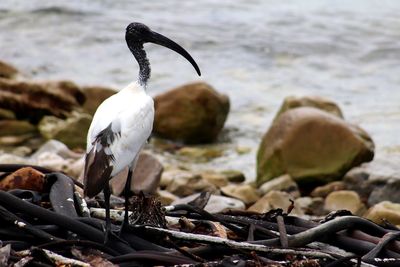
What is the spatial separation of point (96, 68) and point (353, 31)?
604 cm

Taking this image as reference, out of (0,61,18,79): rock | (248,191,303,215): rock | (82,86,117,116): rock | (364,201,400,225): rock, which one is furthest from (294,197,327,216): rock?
(0,61,18,79): rock

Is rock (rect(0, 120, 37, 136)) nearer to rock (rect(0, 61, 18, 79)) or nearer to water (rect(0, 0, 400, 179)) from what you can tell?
rock (rect(0, 61, 18, 79))

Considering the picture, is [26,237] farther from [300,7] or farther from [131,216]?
[300,7]

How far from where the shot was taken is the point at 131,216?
411 cm

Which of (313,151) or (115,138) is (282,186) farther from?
(115,138)

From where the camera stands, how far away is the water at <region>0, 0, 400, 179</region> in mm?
13855

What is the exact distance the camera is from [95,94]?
13039 millimetres

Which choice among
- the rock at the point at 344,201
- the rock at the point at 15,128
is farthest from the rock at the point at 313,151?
the rock at the point at 15,128

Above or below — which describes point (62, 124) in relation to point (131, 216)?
below

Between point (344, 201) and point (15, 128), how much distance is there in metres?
4.95

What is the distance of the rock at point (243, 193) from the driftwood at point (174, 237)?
16.1ft

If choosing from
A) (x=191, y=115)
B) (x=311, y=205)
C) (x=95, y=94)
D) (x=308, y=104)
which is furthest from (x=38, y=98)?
(x=311, y=205)

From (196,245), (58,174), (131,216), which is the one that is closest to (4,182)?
(58,174)

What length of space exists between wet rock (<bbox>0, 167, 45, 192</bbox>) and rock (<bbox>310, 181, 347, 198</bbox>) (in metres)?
5.59
